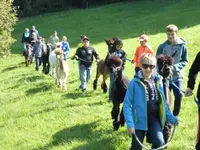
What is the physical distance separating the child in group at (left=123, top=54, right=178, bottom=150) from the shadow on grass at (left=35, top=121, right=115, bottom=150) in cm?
165

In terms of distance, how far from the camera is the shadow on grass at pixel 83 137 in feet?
25.3

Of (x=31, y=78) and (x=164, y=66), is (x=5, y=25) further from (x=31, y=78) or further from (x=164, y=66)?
(x=164, y=66)

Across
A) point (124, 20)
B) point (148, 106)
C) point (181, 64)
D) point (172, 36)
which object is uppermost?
point (172, 36)

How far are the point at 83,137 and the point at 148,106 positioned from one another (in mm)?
2799

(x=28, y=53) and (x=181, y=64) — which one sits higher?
(x=181, y=64)

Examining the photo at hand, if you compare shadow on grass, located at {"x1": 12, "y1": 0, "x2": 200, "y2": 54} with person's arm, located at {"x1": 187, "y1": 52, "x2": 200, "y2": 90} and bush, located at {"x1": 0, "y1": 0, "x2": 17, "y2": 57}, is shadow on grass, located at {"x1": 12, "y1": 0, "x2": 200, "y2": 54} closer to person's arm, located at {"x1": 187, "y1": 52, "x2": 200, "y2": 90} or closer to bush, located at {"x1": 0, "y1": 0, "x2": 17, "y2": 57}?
bush, located at {"x1": 0, "y1": 0, "x2": 17, "y2": 57}

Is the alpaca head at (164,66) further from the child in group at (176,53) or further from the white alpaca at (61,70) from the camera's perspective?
Result: the white alpaca at (61,70)

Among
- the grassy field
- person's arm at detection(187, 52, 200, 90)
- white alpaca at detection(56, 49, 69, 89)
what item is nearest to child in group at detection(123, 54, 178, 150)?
person's arm at detection(187, 52, 200, 90)

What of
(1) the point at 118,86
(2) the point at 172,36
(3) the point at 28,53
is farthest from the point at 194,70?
(3) the point at 28,53

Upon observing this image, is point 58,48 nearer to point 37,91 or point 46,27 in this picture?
point 37,91

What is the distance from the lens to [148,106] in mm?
5922

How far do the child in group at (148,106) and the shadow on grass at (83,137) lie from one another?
1651 millimetres

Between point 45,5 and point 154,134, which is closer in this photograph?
point 154,134

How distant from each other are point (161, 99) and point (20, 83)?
1128 centimetres
